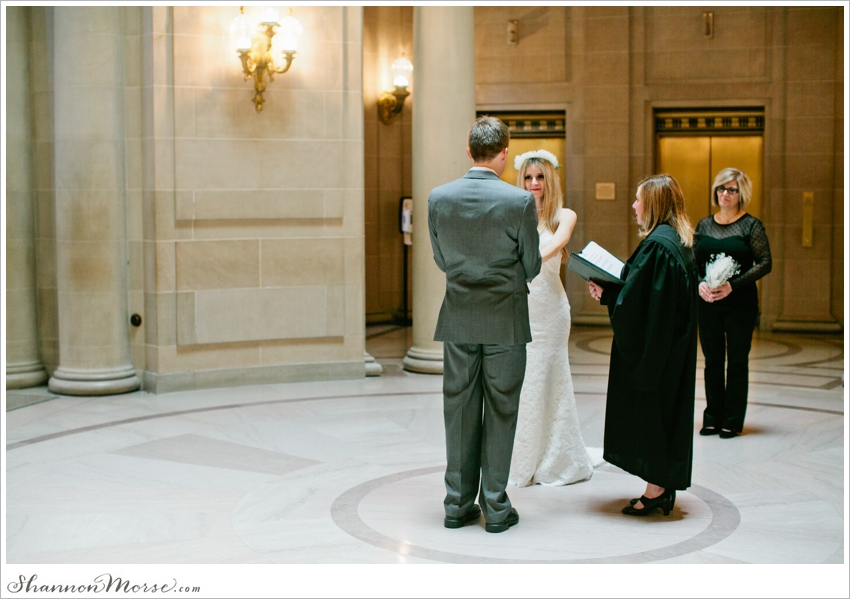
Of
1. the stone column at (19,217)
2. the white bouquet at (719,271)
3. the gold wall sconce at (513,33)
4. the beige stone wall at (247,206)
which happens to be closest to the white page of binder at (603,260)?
the white bouquet at (719,271)

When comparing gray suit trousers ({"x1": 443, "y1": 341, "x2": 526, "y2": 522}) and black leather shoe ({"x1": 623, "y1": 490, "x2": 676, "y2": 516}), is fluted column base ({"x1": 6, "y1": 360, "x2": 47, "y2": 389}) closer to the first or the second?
gray suit trousers ({"x1": 443, "y1": 341, "x2": 526, "y2": 522})

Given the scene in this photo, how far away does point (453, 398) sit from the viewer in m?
4.54

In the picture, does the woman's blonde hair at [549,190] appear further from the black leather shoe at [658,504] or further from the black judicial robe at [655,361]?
the black leather shoe at [658,504]

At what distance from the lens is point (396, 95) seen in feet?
42.8

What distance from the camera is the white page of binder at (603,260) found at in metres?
4.74

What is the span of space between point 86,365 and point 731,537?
19.6 feet

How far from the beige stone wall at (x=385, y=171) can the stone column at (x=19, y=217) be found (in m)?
5.33

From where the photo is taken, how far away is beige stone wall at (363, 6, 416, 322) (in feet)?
43.0

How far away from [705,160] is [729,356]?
7521 millimetres

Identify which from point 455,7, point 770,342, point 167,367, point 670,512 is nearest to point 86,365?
point 167,367

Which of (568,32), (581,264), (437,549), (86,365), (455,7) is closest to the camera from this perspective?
(437,549)

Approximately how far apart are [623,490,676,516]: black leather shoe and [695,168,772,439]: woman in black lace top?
6.79 ft

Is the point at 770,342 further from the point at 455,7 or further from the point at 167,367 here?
the point at 167,367

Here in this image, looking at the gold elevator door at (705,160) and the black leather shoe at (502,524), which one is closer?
the black leather shoe at (502,524)
